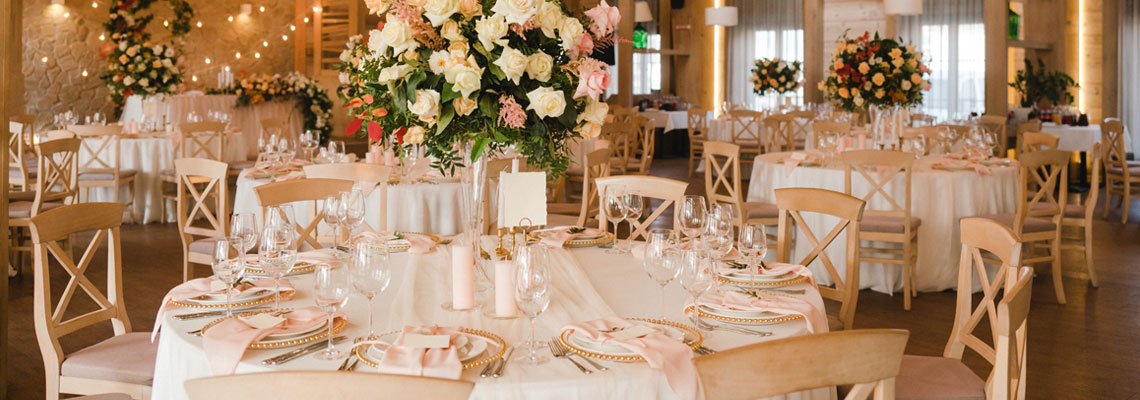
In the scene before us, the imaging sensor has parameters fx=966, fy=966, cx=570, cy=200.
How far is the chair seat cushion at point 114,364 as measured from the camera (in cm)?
265

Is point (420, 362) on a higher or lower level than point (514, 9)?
lower

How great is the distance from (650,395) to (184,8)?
471 inches

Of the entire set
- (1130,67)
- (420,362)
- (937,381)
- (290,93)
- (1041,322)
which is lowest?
(1041,322)

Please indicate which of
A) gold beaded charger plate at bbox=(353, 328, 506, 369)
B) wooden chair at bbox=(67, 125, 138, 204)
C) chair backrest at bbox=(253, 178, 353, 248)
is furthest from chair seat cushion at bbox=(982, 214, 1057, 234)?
wooden chair at bbox=(67, 125, 138, 204)

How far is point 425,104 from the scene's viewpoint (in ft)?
7.43

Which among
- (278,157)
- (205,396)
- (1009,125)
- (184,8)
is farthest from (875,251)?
(184,8)

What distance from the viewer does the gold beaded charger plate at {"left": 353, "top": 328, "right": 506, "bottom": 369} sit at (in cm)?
187

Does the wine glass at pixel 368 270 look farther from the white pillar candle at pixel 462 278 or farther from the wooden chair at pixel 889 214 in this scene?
the wooden chair at pixel 889 214

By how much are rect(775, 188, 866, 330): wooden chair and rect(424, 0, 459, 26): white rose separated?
4.96 ft

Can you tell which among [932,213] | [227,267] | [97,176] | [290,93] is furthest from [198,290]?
[290,93]

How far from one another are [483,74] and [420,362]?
2.58ft

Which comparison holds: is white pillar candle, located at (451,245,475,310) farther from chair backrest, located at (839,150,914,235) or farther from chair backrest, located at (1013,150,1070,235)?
chair backrest, located at (1013,150,1070,235)

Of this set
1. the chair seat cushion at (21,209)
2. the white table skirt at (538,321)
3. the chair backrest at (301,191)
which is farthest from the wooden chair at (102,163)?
the white table skirt at (538,321)

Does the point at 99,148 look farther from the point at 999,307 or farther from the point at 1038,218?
the point at 999,307
